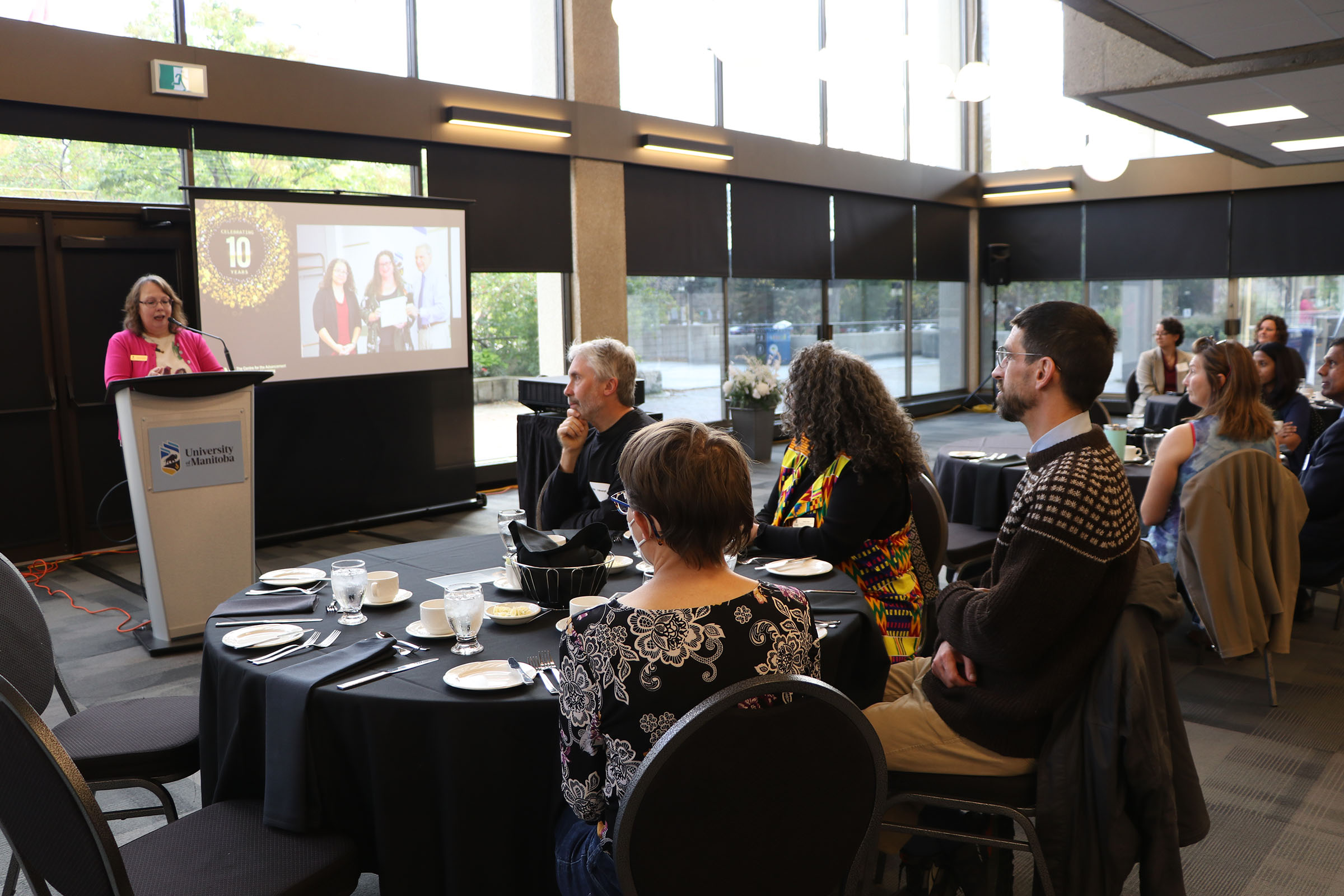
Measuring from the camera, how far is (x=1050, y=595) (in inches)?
68.7

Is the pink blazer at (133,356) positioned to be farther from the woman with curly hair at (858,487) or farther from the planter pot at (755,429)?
the planter pot at (755,429)

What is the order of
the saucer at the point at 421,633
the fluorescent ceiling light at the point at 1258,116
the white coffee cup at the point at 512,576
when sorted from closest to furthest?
1. the saucer at the point at 421,633
2. the white coffee cup at the point at 512,576
3. the fluorescent ceiling light at the point at 1258,116

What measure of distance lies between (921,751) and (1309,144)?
29.6 ft

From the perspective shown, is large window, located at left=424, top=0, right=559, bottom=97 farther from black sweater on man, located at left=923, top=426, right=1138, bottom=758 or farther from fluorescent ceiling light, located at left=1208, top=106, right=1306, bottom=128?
black sweater on man, located at left=923, top=426, right=1138, bottom=758

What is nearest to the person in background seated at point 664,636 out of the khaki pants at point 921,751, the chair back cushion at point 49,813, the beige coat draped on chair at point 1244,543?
the khaki pants at point 921,751

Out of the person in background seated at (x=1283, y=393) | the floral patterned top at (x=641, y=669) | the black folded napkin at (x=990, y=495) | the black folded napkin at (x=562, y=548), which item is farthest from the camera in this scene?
the person in background seated at (x=1283, y=393)

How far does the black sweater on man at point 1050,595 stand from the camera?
1746 mm

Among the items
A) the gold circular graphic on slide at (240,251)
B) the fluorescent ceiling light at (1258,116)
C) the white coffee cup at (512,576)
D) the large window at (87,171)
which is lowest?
the white coffee cup at (512,576)

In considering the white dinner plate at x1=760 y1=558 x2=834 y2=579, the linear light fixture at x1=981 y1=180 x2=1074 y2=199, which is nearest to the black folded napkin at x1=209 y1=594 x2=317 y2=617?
the white dinner plate at x1=760 y1=558 x2=834 y2=579

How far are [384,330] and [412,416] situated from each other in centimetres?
69

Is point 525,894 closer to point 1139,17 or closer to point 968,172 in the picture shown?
point 1139,17

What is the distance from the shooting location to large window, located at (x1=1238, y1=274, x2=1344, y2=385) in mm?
11883

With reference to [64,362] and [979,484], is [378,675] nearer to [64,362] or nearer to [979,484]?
[979,484]

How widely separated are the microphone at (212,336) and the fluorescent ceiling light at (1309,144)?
8689 mm
